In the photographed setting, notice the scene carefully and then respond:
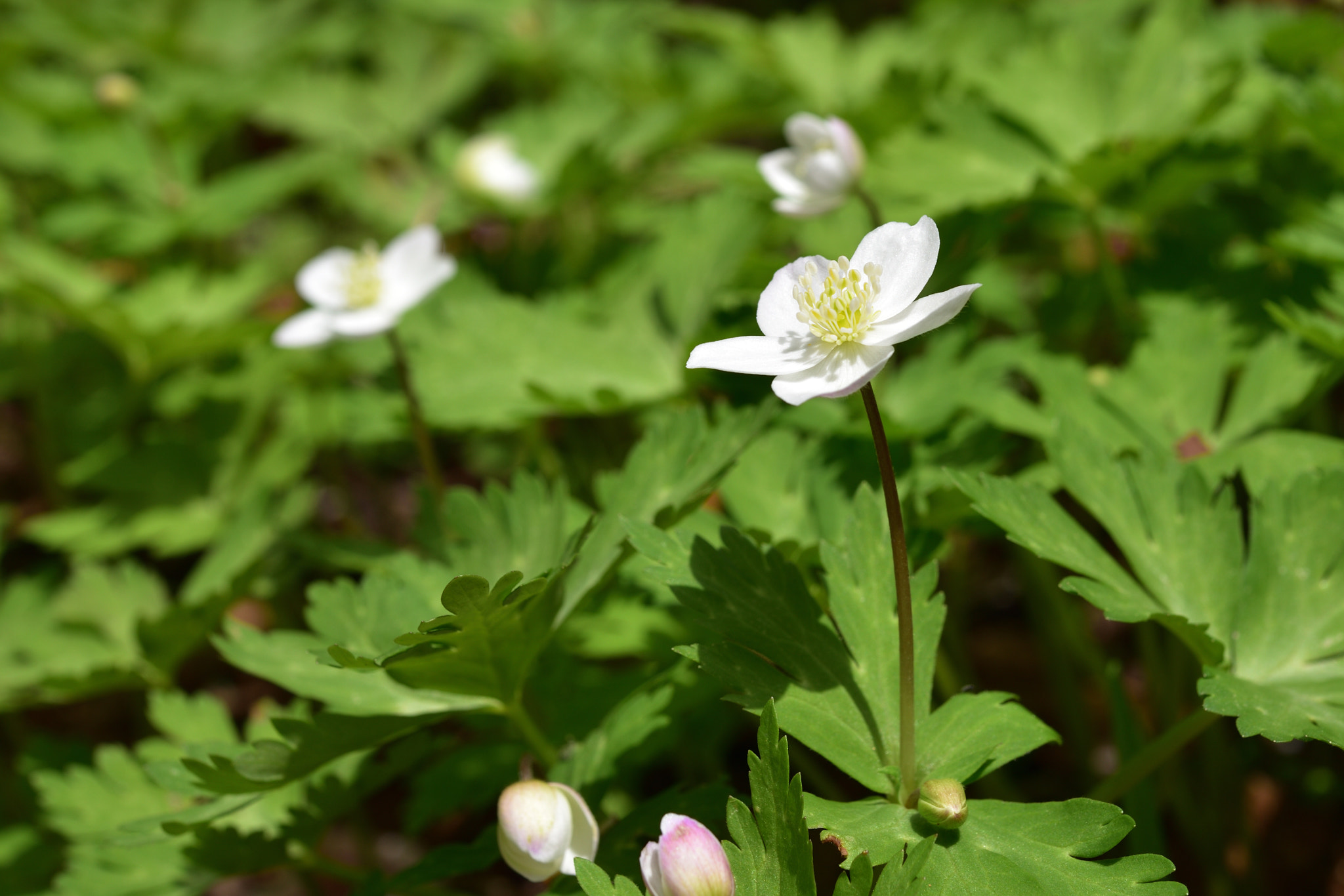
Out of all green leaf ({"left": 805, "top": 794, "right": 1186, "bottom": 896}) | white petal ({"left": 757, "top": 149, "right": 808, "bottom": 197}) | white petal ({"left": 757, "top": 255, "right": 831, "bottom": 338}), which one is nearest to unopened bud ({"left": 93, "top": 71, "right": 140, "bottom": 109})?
white petal ({"left": 757, "top": 149, "right": 808, "bottom": 197})

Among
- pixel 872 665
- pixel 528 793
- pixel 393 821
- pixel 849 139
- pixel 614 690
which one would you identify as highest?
pixel 849 139

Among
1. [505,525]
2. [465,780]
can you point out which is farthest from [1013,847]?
[465,780]

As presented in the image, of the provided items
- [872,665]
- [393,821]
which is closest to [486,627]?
[872,665]

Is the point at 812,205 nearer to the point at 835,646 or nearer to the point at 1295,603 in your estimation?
the point at 835,646

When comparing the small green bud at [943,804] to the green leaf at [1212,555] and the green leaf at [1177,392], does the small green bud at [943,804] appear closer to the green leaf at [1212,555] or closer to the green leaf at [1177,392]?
the green leaf at [1212,555]

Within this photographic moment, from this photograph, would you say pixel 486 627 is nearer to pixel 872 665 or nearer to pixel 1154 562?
pixel 872 665

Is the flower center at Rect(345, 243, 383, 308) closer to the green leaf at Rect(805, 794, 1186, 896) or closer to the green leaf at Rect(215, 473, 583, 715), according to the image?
the green leaf at Rect(215, 473, 583, 715)
